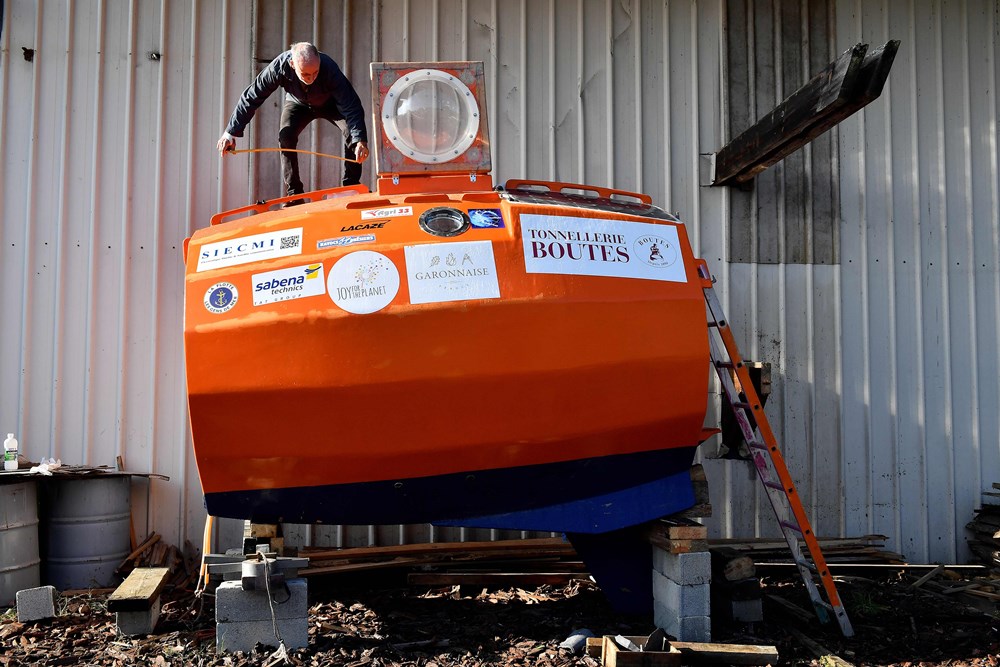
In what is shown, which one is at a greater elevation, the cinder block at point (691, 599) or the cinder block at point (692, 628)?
the cinder block at point (691, 599)

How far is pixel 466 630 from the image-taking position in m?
4.16

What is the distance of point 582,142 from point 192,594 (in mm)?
3931

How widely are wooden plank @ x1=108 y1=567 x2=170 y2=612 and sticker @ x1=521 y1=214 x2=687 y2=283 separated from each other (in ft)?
8.08

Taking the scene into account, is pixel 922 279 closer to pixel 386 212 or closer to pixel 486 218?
pixel 486 218

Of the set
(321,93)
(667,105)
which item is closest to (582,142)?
(667,105)

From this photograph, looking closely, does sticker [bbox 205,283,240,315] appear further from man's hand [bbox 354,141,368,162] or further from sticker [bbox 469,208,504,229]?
man's hand [bbox 354,141,368,162]

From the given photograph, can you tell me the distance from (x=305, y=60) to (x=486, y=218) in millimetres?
1526

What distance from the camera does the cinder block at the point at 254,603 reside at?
3.72 metres

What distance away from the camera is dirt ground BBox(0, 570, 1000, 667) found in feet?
12.4

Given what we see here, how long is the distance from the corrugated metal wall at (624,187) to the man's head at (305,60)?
1129mm

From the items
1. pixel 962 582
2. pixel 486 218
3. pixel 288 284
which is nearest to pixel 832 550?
pixel 962 582

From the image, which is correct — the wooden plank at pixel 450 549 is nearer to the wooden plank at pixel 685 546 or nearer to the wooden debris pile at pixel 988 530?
the wooden plank at pixel 685 546

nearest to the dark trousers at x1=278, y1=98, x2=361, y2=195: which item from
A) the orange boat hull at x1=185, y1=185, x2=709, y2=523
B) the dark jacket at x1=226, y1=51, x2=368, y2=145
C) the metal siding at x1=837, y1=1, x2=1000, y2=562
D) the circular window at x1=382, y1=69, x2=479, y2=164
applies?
the dark jacket at x1=226, y1=51, x2=368, y2=145

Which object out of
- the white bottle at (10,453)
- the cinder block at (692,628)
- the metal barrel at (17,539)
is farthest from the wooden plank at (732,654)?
the white bottle at (10,453)
